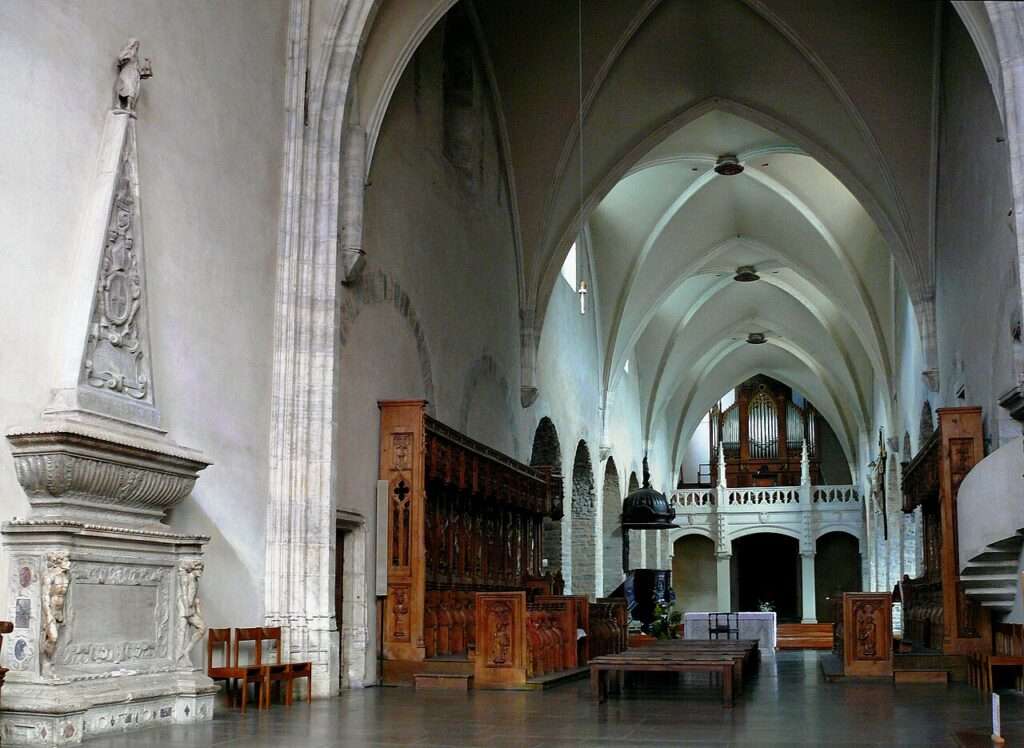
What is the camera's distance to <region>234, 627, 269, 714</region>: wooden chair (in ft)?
31.9

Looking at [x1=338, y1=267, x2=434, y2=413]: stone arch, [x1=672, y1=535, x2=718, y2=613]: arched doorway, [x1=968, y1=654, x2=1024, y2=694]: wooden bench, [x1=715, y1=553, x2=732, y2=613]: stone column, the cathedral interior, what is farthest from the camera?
[x1=672, y1=535, x2=718, y2=613]: arched doorway

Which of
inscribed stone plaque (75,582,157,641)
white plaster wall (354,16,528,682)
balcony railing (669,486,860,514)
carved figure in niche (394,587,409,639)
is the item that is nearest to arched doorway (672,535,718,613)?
balcony railing (669,486,860,514)

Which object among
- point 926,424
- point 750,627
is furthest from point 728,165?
point 750,627

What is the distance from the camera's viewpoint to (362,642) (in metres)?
12.6

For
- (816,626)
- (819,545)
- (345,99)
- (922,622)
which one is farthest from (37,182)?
(819,545)

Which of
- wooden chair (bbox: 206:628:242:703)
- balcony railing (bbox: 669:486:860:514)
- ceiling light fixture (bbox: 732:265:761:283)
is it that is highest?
ceiling light fixture (bbox: 732:265:761:283)

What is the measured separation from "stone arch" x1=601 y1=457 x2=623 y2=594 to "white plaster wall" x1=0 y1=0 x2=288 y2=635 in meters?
18.7

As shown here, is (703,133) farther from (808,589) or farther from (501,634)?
(808,589)

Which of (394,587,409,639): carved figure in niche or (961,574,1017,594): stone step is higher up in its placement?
(961,574,1017,594): stone step

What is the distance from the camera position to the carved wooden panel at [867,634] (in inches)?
528

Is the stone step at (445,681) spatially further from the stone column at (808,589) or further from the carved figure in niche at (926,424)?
the stone column at (808,589)

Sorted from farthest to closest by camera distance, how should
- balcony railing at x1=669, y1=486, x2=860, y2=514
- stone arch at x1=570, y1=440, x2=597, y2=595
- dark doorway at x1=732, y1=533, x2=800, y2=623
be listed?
dark doorway at x1=732, y1=533, x2=800, y2=623
balcony railing at x1=669, y1=486, x2=860, y2=514
stone arch at x1=570, y1=440, x2=597, y2=595

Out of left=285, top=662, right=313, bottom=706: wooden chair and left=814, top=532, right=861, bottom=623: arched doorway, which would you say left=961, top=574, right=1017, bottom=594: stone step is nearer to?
left=285, top=662, right=313, bottom=706: wooden chair

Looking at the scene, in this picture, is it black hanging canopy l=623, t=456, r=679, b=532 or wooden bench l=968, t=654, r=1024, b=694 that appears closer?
wooden bench l=968, t=654, r=1024, b=694
